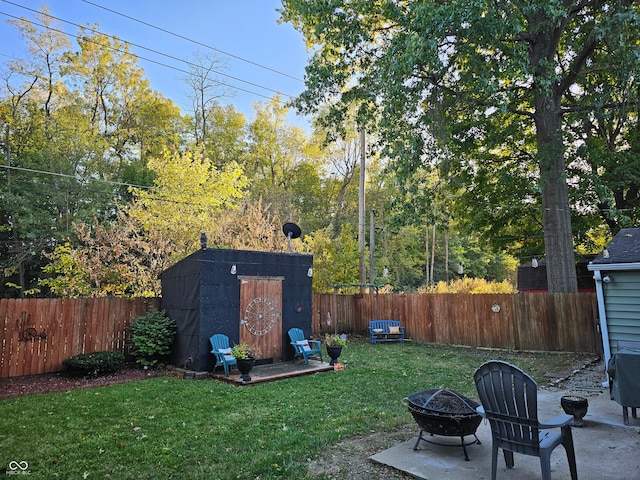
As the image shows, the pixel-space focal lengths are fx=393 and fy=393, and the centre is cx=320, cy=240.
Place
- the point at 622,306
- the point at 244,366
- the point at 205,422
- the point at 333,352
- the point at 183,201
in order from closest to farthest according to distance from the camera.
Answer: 1. the point at 205,422
2. the point at 622,306
3. the point at 244,366
4. the point at 333,352
5. the point at 183,201

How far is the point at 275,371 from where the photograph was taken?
25.9 feet

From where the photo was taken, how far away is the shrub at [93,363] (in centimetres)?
762

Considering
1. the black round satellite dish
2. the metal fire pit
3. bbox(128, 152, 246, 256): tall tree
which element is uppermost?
bbox(128, 152, 246, 256): tall tree

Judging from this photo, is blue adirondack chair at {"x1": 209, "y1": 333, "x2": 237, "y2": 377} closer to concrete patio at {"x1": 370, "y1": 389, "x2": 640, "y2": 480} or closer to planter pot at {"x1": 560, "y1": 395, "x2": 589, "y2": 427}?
concrete patio at {"x1": 370, "y1": 389, "x2": 640, "y2": 480}

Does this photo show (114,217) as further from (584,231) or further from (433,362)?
(584,231)

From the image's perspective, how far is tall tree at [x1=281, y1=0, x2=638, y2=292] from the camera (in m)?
7.64

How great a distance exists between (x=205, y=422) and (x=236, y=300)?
151 inches

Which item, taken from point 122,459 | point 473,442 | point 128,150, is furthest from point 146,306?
point 128,150

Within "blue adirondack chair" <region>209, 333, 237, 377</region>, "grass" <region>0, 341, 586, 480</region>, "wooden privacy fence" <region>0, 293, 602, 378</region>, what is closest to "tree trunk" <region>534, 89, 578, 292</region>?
"wooden privacy fence" <region>0, 293, 602, 378</region>

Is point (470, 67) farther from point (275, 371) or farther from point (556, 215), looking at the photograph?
point (275, 371)

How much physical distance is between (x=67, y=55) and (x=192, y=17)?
38.7ft

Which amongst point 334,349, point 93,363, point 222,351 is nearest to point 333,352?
point 334,349

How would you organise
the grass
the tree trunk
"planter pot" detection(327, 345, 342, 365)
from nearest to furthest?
the grass → "planter pot" detection(327, 345, 342, 365) → the tree trunk

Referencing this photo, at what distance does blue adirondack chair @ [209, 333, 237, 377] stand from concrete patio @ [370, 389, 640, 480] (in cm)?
452
